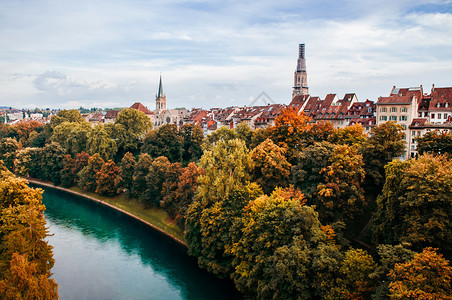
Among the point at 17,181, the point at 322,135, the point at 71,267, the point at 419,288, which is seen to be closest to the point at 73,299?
the point at 71,267

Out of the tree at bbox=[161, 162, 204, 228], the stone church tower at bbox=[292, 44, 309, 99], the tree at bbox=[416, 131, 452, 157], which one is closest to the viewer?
the tree at bbox=[416, 131, 452, 157]

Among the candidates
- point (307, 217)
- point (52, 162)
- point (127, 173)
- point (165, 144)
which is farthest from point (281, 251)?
point (52, 162)

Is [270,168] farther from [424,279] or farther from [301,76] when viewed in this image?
[301,76]

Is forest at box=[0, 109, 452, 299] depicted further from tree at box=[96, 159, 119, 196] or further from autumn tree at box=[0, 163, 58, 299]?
tree at box=[96, 159, 119, 196]

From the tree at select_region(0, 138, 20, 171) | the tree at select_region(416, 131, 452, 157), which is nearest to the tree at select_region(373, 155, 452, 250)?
the tree at select_region(416, 131, 452, 157)

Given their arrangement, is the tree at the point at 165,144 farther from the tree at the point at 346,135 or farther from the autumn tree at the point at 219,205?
the tree at the point at 346,135

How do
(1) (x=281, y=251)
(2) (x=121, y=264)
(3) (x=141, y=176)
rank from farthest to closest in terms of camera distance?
(3) (x=141, y=176) → (2) (x=121, y=264) → (1) (x=281, y=251)
